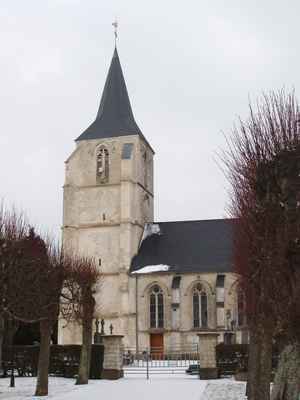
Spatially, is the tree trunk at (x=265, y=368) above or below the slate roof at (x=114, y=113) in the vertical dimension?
below

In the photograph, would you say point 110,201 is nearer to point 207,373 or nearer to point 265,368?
point 207,373

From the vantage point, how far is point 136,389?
19.9m

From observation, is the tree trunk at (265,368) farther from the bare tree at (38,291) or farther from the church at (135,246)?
the church at (135,246)

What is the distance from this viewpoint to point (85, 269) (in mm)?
25484

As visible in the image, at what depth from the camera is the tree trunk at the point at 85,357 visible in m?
21.7

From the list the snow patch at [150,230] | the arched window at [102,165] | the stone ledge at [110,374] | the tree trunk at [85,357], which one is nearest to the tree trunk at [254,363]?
the tree trunk at [85,357]

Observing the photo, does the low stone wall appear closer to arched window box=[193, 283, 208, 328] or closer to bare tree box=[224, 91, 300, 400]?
bare tree box=[224, 91, 300, 400]

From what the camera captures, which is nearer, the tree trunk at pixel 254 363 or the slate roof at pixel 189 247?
the tree trunk at pixel 254 363

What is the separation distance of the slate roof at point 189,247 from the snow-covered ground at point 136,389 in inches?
697

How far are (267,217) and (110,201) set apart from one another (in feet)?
103

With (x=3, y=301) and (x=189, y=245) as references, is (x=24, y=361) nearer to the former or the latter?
(x=3, y=301)

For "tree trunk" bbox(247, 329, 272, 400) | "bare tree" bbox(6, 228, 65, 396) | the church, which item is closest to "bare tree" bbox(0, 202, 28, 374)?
"bare tree" bbox(6, 228, 65, 396)

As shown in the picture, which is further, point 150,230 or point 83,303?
point 150,230

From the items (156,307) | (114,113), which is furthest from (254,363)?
(114,113)
